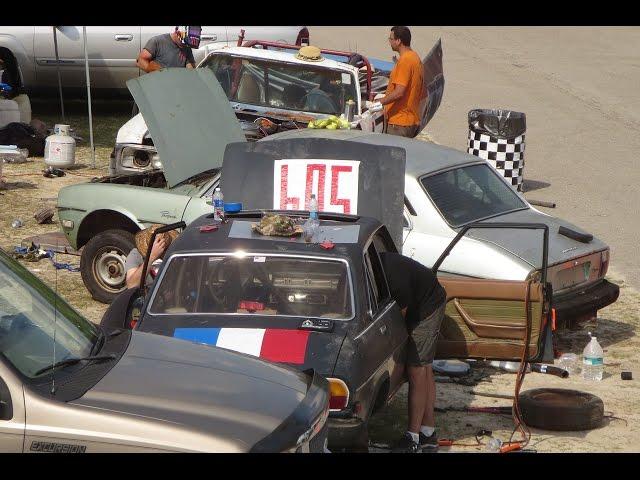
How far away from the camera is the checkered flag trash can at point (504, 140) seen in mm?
13883

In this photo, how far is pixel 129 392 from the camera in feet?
13.3

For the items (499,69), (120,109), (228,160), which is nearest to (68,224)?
(228,160)

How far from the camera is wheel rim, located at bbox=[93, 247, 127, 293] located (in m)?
9.91

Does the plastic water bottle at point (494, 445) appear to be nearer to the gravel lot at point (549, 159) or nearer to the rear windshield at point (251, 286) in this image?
the gravel lot at point (549, 159)

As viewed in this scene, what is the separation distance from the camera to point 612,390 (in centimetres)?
828

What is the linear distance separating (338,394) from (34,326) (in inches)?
72.3

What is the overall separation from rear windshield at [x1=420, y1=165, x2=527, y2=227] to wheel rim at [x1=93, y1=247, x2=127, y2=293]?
9.07ft

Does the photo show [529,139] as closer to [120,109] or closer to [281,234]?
[120,109]

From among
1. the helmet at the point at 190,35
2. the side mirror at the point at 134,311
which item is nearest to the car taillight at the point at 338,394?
the side mirror at the point at 134,311

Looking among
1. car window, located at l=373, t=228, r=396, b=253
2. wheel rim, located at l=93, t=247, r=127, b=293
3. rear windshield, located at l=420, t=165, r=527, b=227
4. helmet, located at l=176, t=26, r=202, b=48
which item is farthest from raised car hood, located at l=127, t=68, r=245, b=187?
helmet, located at l=176, t=26, r=202, b=48

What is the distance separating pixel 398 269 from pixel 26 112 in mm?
11022

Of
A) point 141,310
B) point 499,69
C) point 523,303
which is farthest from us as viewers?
point 499,69

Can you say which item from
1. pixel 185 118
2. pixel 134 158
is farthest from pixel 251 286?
pixel 134 158

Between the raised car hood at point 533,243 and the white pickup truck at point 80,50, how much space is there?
9.50 metres
